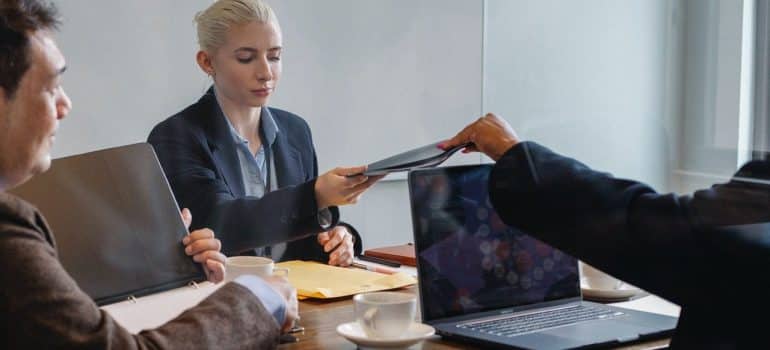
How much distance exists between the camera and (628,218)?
1.33m

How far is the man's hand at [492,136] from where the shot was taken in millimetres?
1527

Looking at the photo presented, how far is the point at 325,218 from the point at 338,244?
85 millimetres

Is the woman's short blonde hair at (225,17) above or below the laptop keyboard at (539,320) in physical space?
above

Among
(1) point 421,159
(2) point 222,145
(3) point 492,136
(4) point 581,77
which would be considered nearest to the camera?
(3) point 492,136

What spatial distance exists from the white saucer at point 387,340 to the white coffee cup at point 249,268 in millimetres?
193

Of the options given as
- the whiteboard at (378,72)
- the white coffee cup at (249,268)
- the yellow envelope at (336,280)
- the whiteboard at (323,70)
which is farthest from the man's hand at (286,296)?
the whiteboard at (378,72)

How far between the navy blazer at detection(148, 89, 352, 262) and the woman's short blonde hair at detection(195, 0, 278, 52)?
17cm

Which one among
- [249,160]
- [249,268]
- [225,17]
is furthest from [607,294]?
[225,17]

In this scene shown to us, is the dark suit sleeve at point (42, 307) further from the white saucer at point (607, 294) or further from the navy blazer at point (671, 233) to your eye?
the white saucer at point (607, 294)

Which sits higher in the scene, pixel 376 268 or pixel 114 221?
pixel 114 221

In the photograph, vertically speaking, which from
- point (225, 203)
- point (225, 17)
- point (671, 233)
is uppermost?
point (225, 17)

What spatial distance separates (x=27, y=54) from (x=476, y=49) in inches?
129

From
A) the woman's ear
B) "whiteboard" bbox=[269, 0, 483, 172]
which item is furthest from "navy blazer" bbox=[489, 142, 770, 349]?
"whiteboard" bbox=[269, 0, 483, 172]

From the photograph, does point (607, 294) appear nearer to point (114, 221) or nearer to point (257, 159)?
point (114, 221)
